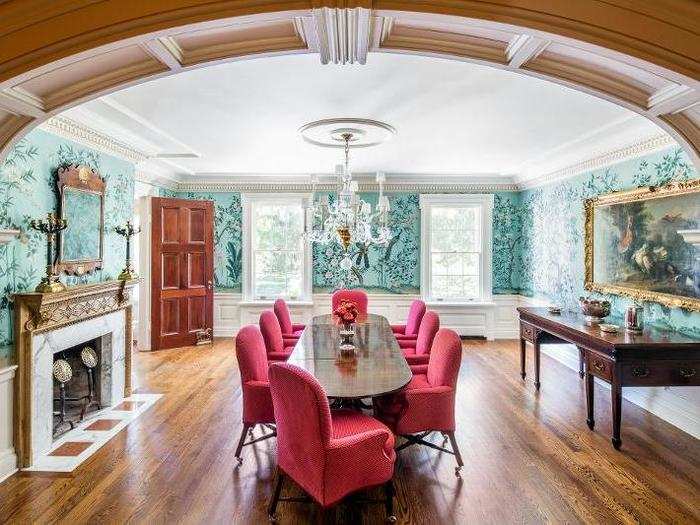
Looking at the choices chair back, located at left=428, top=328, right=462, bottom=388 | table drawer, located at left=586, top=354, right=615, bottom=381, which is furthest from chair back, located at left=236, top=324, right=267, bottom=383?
table drawer, located at left=586, top=354, right=615, bottom=381

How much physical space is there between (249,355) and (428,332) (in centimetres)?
160

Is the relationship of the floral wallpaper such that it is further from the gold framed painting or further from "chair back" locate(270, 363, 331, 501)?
the gold framed painting

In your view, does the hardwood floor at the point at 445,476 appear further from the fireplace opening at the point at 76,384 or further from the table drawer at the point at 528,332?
the table drawer at the point at 528,332

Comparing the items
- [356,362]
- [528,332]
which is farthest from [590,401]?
[356,362]

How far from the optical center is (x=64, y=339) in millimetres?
3318

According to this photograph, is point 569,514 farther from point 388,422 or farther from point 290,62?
point 290,62

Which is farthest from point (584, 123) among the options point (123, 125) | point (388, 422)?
point (123, 125)

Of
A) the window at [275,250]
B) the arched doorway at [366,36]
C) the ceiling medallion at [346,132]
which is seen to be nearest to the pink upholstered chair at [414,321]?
the ceiling medallion at [346,132]

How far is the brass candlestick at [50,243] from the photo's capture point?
302cm

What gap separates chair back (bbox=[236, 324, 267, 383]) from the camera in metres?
2.80

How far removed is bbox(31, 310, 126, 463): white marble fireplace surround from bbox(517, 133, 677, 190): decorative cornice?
16.9 feet

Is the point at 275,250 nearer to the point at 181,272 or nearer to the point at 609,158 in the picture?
the point at 181,272

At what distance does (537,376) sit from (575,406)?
0.51 meters

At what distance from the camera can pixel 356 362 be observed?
2982 mm
